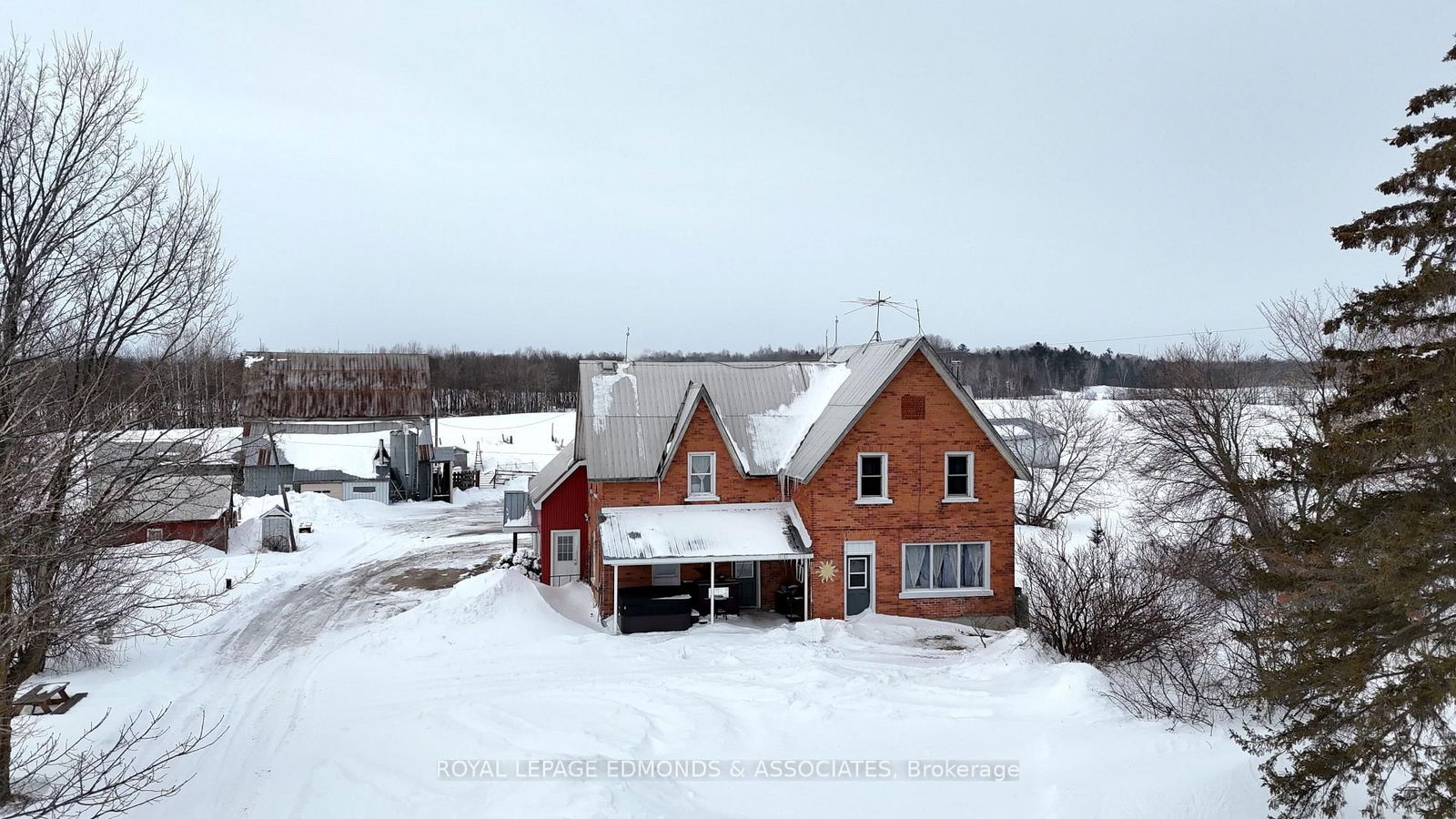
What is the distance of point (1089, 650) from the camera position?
53.6 ft

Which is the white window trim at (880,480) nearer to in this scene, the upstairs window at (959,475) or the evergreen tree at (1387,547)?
the upstairs window at (959,475)

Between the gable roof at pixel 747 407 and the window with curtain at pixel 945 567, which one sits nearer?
the window with curtain at pixel 945 567

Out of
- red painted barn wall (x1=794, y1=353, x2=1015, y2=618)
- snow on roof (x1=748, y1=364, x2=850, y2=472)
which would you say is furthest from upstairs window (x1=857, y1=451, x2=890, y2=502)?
snow on roof (x1=748, y1=364, x2=850, y2=472)

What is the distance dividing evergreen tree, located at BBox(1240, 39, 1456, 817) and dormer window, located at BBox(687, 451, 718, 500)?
15.2 meters

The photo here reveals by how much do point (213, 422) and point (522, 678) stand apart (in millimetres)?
7625

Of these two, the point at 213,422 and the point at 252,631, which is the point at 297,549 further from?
the point at 213,422

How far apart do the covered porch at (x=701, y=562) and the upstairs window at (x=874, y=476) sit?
1932 mm

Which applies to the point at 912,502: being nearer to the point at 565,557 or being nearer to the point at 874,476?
the point at 874,476

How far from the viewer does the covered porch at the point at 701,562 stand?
2092 cm

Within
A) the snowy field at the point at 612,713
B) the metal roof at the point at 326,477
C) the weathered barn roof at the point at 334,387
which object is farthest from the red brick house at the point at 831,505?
the weathered barn roof at the point at 334,387

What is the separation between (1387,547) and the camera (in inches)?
309

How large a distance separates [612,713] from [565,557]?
1284 centimetres

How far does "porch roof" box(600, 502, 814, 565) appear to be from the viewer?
20.9 metres

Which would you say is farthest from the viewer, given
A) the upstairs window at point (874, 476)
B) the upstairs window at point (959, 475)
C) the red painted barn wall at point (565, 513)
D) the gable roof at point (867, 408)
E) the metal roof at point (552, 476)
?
the red painted barn wall at point (565, 513)
